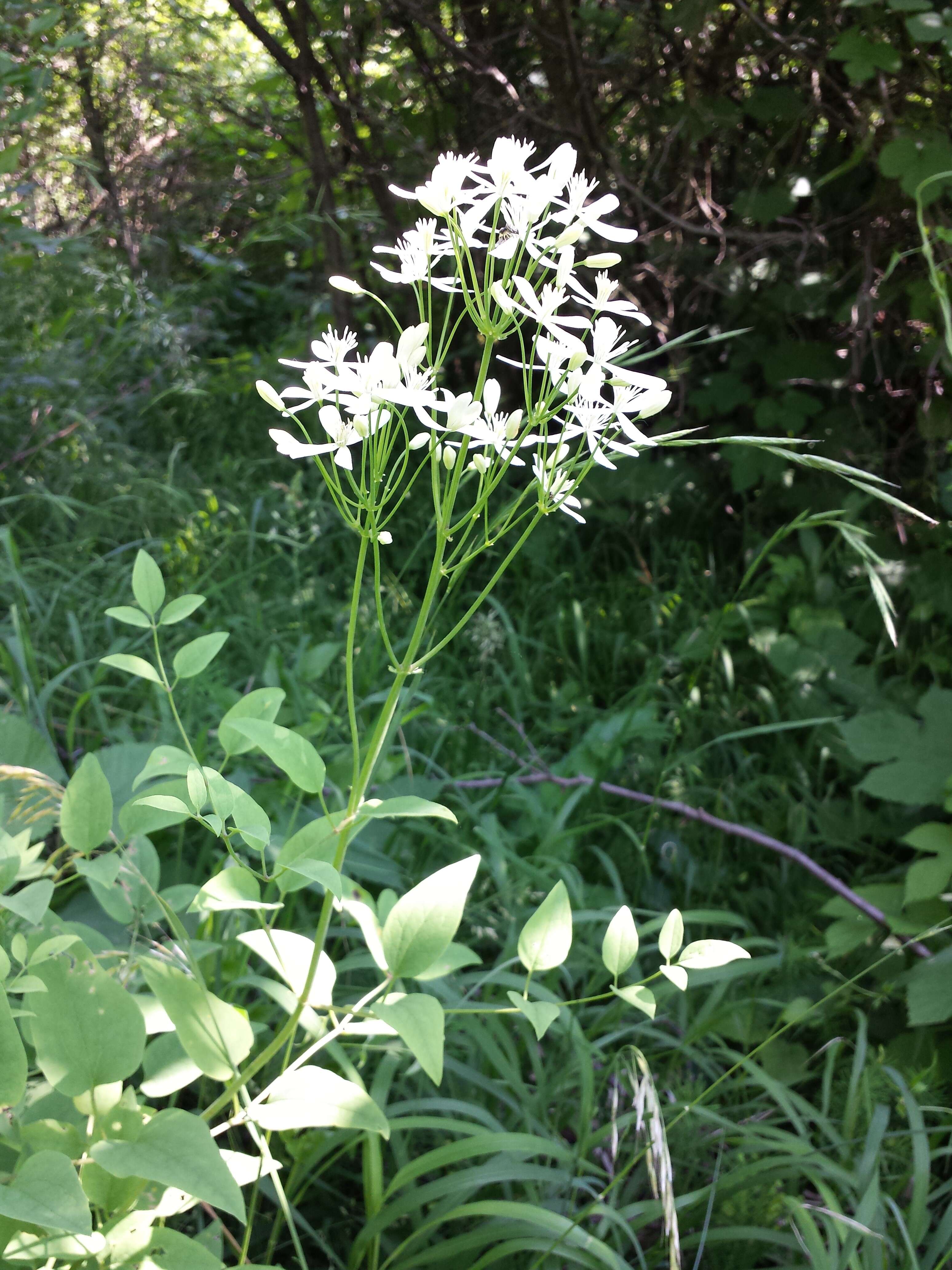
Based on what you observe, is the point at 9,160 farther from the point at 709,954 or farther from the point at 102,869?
the point at 709,954

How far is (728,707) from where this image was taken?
2.00 metres

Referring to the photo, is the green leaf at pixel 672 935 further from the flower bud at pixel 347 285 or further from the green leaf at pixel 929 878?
the green leaf at pixel 929 878

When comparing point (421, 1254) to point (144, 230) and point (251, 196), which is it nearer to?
point (251, 196)

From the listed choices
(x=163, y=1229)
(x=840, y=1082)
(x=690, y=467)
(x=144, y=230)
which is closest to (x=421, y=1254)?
(x=163, y=1229)

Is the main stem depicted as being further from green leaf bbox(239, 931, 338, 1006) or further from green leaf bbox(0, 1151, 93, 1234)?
green leaf bbox(0, 1151, 93, 1234)

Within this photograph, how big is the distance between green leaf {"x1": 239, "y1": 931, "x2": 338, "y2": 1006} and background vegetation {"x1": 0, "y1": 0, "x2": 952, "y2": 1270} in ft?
1.00

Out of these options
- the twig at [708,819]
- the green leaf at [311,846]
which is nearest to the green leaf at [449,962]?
the green leaf at [311,846]

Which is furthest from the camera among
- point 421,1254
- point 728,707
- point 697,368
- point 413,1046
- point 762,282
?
point 697,368

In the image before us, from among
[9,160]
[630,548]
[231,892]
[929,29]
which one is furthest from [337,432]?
[630,548]

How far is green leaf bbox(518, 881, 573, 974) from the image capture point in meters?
0.74

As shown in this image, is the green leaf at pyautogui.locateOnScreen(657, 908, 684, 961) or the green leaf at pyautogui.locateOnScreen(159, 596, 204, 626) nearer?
the green leaf at pyautogui.locateOnScreen(657, 908, 684, 961)

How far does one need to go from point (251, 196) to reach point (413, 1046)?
3.88 m

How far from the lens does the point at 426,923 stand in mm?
734

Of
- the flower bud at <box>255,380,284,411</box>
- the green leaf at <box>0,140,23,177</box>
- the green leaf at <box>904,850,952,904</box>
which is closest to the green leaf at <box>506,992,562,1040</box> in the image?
the flower bud at <box>255,380,284,411</box>
